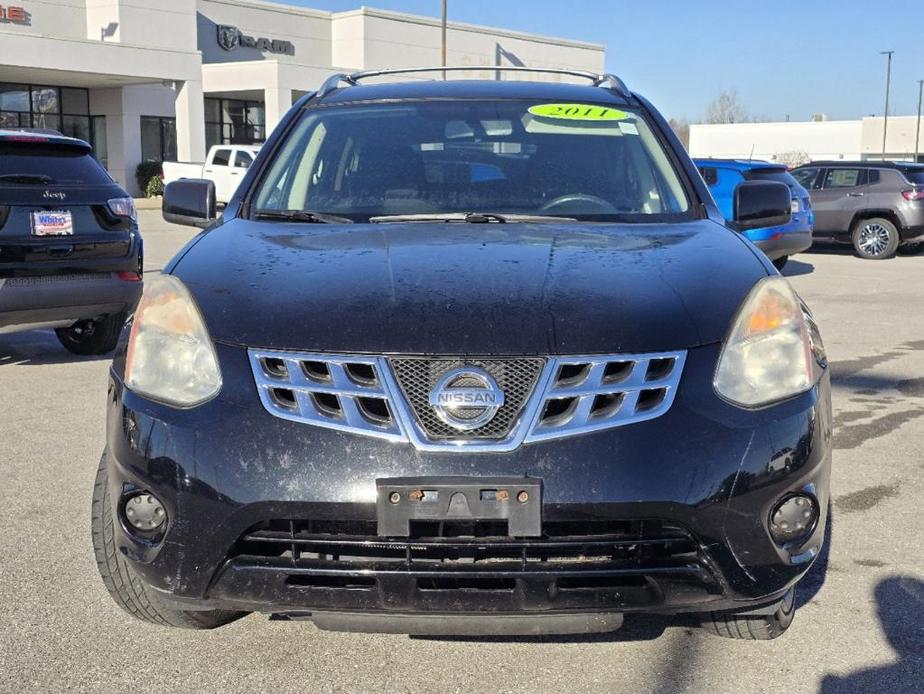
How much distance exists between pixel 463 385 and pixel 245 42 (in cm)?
4390

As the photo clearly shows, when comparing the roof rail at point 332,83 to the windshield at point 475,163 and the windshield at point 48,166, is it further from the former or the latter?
the windshield at point 48,166

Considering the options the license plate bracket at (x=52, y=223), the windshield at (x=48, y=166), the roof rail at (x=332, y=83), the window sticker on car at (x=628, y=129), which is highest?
the roof rail at (x=332, y=83)

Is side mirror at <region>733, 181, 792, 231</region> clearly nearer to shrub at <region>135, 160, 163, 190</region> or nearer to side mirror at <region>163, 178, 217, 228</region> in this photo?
side mirror at <region>163, 178, 217, 228</region>

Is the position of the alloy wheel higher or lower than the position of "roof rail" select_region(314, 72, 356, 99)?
lower

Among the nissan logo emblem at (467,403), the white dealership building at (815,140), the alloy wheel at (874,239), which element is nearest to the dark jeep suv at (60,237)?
the nissan logo emblem at (467,403)

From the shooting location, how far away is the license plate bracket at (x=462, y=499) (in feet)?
7.84

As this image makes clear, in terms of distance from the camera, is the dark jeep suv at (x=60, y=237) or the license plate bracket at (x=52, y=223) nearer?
the dark jeep suv at (x=60, y=237)

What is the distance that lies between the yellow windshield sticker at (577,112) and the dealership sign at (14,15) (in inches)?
1398

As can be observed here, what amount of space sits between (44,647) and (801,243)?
40.0 ft

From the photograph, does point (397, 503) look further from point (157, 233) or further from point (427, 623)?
point (157, 233)

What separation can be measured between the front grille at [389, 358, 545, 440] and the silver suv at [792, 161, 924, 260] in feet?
55.5

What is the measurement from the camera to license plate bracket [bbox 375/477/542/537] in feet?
7.84

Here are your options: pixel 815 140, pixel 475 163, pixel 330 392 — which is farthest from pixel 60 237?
pixel 815 140

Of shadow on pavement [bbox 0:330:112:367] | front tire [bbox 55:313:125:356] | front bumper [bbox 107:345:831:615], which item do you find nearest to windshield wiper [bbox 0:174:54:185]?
front tire [bbox 55:313:125:356]
